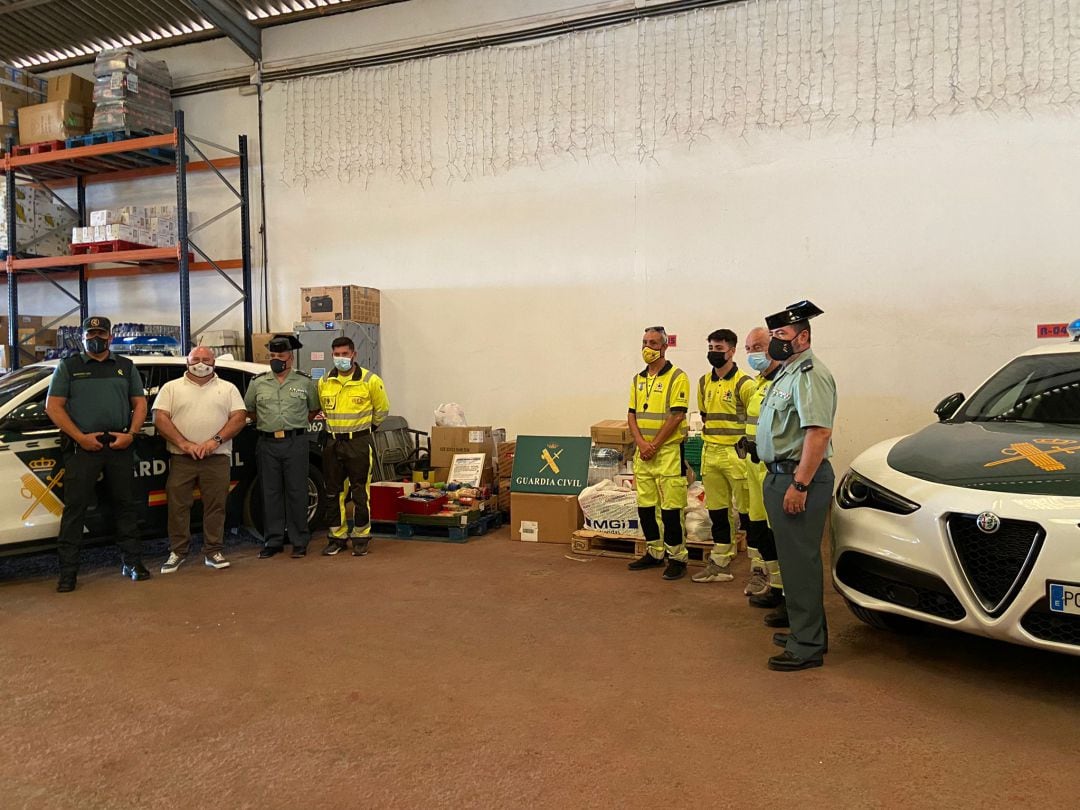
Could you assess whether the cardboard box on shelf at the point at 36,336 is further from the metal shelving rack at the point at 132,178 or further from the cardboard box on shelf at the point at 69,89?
A: the cardboard box on shelf at the point at 69,89

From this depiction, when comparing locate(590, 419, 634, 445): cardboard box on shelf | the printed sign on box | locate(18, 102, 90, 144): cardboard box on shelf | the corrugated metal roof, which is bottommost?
the printed sign on box

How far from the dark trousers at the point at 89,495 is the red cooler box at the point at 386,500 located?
1.98 metres

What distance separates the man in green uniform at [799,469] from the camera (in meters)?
3.34

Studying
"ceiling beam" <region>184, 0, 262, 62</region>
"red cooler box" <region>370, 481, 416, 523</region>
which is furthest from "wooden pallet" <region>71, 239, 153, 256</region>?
"red cooler box" <region>370, 481, 416, 523</region>

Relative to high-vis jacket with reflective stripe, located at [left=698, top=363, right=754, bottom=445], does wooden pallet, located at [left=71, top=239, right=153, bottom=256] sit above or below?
A: above

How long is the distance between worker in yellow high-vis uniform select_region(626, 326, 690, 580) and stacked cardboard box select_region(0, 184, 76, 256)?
352 inches

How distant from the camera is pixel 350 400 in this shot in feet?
19.3

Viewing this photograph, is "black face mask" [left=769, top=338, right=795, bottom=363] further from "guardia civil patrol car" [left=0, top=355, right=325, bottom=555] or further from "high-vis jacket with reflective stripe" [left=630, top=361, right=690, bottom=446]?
"guardia civil patrol car" [left=0, top=355, right=325, bottom=555]

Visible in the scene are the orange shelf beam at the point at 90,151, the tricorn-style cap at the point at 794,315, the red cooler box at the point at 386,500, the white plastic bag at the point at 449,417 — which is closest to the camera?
the tricorn-style cap at the point at 794,315

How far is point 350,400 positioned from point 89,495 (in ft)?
6.16

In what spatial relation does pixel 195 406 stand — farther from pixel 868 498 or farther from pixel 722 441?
pixel 868 498

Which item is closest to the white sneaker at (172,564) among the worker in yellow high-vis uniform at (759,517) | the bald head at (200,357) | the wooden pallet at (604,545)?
the bald head at (200,357)

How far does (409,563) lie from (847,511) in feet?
10.9

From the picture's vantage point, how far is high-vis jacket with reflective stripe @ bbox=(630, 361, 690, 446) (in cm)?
509
